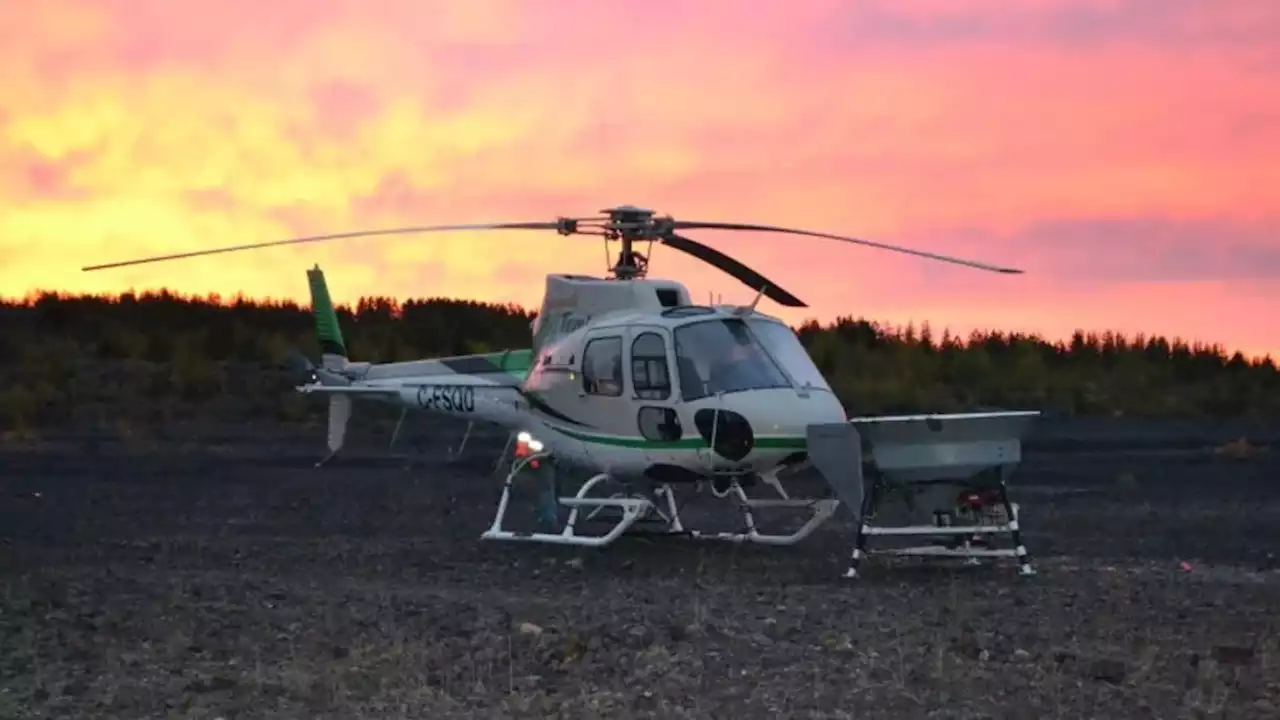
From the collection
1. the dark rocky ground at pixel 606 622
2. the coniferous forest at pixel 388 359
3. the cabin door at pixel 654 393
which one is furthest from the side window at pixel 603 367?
the coniferous forest at pixel 388 359

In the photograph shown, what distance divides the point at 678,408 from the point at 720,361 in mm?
472

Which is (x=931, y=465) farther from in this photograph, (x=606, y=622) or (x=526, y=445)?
(x=526, y=445)

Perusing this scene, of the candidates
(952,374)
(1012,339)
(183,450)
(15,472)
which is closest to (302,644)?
(15,472)

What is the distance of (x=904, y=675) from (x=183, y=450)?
1969 cm

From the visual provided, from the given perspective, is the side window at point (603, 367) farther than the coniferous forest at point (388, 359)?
No

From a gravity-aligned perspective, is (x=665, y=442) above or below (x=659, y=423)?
below

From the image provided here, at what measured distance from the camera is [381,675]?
8.16m

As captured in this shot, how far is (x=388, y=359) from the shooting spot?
36094mm

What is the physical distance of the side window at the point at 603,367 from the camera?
1345 cm

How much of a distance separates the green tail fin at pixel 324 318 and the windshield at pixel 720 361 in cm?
581

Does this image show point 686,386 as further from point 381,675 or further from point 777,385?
point 381,675

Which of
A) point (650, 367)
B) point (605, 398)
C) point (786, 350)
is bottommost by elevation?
point (605, 398)

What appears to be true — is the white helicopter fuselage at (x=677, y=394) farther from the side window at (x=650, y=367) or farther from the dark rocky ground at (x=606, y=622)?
the dark rocky ground at (x=606, y=622)

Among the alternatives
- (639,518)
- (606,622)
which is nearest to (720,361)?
(639,518)
